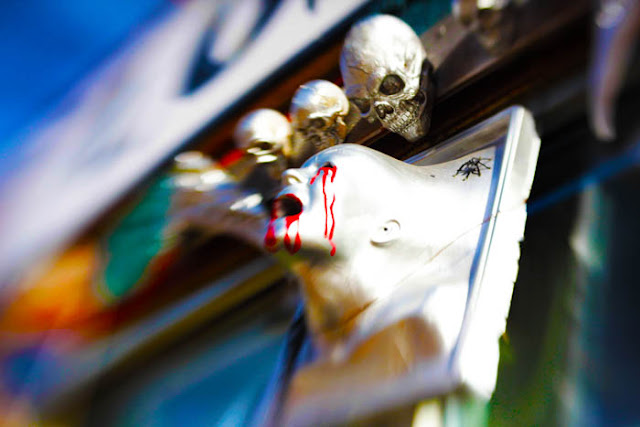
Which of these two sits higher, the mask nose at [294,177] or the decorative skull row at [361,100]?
the decorative skull row at [361,100]

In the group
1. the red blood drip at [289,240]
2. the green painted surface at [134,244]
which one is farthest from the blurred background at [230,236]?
the red blood drip at [289,240]

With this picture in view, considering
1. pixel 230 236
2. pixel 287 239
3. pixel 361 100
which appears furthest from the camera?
pixel 230 236

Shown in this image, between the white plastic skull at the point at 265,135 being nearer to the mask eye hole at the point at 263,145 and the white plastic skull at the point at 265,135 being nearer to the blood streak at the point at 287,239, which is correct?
the mask eye hole at the point at 263,145

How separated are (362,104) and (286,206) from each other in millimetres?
170

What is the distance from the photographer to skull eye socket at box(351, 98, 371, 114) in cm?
69

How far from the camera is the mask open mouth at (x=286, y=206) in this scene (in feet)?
2.01

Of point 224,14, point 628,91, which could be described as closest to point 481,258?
point 628,91

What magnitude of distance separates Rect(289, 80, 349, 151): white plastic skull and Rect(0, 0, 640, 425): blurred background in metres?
0.06

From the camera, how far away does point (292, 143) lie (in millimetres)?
782

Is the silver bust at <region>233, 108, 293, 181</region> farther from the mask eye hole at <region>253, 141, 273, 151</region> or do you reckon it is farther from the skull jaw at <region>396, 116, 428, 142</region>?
the skull jaw at <region>396, 116, 428, 142</region>

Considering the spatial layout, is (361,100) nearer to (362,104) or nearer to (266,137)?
(362,104)

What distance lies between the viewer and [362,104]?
0.70 metres

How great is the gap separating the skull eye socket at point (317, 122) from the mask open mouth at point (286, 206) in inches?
6.0

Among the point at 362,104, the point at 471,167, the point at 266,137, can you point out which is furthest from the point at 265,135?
the point at 471,167
